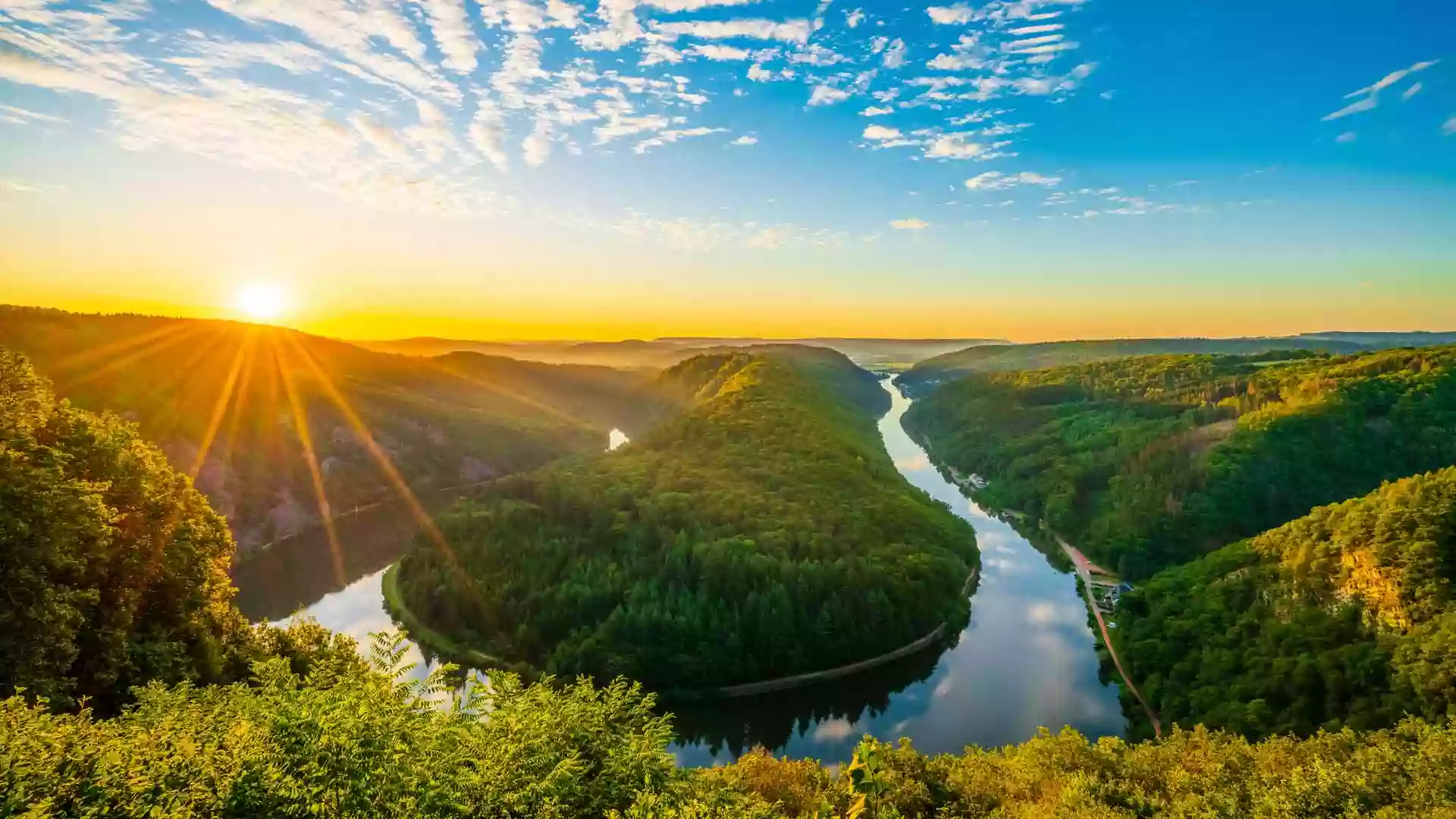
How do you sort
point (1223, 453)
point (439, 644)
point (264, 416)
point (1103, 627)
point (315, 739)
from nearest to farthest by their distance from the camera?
1. point (315, 739)
2. point (439, 644)
3. point (1103, 627)
4. point (1223, 453)
5. point (264, 416)

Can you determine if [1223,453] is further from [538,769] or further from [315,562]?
[315,562]

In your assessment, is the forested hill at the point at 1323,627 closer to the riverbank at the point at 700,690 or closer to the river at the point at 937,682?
the river at the point at 937,682

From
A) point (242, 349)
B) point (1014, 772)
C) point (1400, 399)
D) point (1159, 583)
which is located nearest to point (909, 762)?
point (1014, 772)

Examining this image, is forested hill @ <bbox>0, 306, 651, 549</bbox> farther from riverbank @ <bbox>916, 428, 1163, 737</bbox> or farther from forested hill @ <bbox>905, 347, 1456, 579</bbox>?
forested hill @ <bbox>905, 347, 1456, 579</bbox>

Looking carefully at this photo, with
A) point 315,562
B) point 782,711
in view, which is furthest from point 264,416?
point 782,711

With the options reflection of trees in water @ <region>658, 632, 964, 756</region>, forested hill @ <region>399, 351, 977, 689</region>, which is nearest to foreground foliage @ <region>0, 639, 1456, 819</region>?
reflection of trees in water @ <region>658, 632, 964, 756</region>

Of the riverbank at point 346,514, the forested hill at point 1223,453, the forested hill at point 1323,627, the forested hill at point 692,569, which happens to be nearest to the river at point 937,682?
the riverbank at point 346,514
